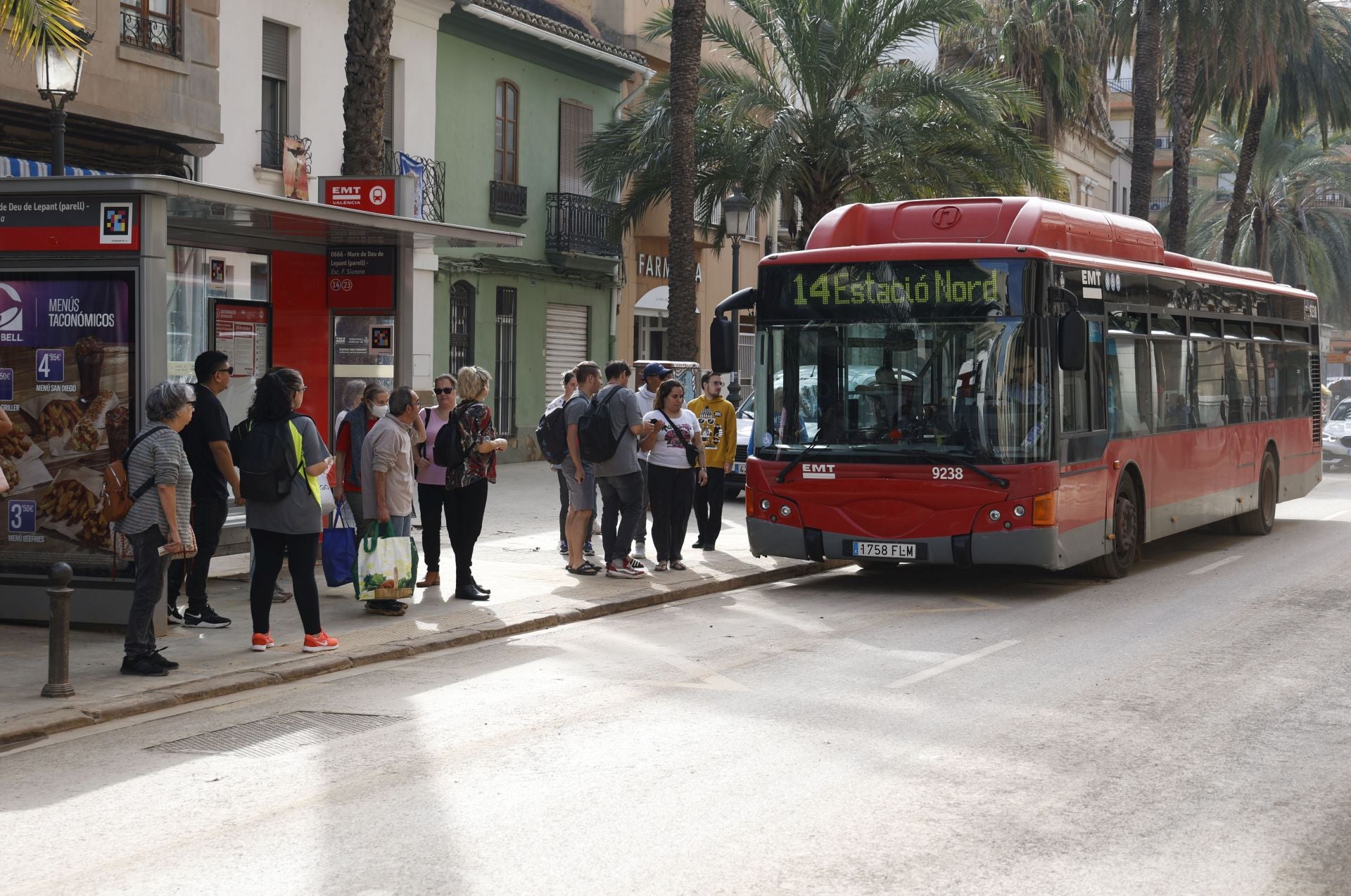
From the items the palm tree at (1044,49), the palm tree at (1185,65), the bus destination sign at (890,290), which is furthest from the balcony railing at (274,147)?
the palm tree at (1185,65)

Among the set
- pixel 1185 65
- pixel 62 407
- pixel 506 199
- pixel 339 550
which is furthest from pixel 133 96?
pixel 1185 65

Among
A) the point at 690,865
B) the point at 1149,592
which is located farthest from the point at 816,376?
the point at 690,865

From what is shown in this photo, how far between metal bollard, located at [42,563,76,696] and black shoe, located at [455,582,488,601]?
4.25 meters

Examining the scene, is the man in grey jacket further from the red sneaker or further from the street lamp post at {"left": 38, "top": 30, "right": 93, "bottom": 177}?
the street lamp post at {"left": 38, "top": 30, "right": 93, "bottom": 177}

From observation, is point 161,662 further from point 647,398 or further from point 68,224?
point 647,398

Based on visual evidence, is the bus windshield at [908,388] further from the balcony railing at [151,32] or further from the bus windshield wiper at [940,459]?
the balcony railing at [151,32]

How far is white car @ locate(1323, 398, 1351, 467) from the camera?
36.4 metres

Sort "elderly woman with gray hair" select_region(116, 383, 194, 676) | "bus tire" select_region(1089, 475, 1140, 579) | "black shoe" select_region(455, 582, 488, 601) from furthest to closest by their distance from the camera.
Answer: "bus tire" select_region(1089, 475, 1140, 579)
"black shoe" select_region(455, 582, 488, 601)
"elderly woman with gray hair" select_region(116, 383, 194, 676)

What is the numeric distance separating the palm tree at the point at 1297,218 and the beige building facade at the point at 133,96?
39.8 meters

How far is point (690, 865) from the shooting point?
548cm

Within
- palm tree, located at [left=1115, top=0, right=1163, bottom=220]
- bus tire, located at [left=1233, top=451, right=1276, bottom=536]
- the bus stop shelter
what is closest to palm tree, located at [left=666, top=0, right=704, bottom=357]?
bus tire, located at [left=1233, top=451, right=1276, bottom=536]

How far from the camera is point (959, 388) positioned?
494 inches

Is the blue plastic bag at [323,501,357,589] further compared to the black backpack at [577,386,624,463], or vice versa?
the black backpack at [577,386,624,463]

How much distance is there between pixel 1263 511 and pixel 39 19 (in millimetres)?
14563
